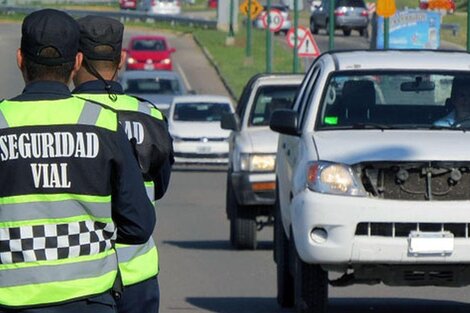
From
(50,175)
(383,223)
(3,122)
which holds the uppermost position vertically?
(3,122)

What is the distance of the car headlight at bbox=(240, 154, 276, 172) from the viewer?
16.6 meters

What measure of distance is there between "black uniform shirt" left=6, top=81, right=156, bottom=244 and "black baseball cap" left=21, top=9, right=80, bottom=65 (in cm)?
9

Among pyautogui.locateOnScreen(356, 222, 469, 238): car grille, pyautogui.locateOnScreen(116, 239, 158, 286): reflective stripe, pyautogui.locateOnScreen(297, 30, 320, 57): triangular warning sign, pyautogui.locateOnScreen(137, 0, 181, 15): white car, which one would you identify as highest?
pyautogui.locateOnScreen(116, 239, 158, 286): reflective stripe

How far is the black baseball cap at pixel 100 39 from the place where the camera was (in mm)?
6294

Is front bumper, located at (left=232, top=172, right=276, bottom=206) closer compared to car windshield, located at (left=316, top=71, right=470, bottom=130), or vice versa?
car windshield, located at (left=316, top=71, right=470, bottom=130)

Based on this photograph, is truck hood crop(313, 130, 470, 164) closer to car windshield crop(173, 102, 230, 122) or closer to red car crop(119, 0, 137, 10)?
car windshield crop(173, 102, 230, 122)

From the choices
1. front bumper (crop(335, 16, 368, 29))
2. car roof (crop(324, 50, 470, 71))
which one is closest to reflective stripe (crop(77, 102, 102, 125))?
car roof (crop(324, 50, 470, 71))

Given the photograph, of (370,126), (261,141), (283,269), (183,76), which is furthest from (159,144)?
(183,76)

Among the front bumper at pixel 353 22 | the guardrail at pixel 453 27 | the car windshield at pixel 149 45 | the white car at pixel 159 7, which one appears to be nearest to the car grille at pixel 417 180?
the guardrail at pixel 453 27

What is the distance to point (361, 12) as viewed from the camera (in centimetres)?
6122

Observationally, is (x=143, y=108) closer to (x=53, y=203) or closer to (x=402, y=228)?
(x=53, y=203)

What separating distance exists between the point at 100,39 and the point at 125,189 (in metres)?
1.43

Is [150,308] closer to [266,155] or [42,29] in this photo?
[42,29]

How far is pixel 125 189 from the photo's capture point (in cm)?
500
